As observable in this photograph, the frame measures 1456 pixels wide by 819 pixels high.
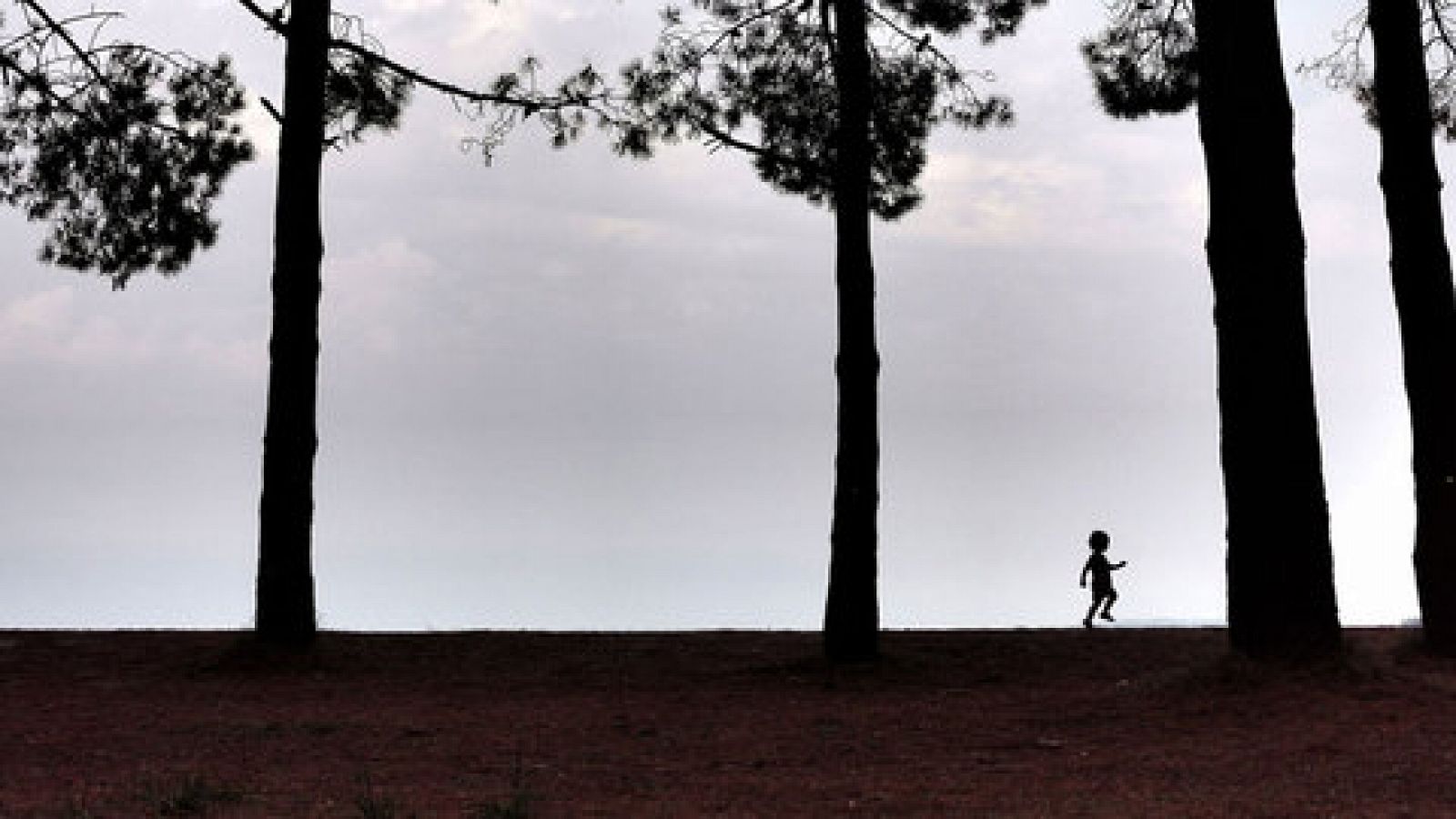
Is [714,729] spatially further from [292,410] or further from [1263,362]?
[292,410]

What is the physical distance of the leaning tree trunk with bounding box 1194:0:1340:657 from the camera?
1277cm

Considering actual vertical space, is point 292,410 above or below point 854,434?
above

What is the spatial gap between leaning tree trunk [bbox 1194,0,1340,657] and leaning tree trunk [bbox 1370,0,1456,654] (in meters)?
2.54

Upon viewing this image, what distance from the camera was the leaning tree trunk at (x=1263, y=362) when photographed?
12.8m

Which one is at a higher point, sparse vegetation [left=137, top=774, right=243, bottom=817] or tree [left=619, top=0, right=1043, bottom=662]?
tree [left=619, top=0, right=1043, bottom=662]

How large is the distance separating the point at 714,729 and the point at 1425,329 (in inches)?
301

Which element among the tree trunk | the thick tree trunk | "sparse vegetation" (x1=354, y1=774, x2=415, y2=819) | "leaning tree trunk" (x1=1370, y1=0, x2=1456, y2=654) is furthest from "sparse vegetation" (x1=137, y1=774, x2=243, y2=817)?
"leaning tree trunk" (x1=1370, y1=0, x2=1456, y2=654)

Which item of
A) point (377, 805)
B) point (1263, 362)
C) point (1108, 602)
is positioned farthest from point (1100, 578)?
point (377, 805)

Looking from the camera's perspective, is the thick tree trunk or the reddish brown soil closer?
the reddish brown soil

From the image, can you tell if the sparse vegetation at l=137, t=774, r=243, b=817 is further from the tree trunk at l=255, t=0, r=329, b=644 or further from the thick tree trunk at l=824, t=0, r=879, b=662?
the thick tree trunk at l=824, t=0, r=879, b=662

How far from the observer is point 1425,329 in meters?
15.1

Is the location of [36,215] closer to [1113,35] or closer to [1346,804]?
[1113,35]

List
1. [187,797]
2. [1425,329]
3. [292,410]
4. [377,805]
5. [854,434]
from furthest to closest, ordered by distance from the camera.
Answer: [292,410]
[854,434]
[1425,329]
[187,797]
[377,805]

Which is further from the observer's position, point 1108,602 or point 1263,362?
point 1108,602
